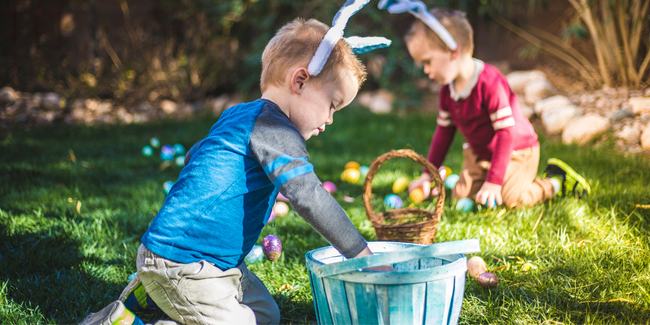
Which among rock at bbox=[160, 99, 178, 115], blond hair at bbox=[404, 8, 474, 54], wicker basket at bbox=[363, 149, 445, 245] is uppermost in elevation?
blond hair at bbox=[404, 8, 474, 54]

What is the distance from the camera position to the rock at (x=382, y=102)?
21.0 feet

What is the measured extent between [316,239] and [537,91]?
13.2ft

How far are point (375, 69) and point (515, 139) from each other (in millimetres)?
4231

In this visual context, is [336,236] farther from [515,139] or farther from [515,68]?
[515,68]

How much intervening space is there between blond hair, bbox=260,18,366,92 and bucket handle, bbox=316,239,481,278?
601mm

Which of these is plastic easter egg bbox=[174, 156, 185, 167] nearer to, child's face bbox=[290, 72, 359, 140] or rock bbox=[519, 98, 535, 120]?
child's face bbox=[290, 72, 359, 140]

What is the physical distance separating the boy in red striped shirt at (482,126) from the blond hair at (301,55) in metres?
1.26

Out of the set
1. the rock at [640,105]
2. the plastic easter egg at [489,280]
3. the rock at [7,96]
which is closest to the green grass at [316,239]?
the plastic easter egg at [489,280]

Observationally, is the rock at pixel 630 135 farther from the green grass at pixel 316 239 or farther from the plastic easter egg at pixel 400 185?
the plastic easter egg at pixel 400 185

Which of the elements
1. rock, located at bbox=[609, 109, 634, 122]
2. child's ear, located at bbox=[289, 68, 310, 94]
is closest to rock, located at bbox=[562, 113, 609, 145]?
rock, located at bbox=[609, 109, 634, 122]

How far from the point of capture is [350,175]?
3.53m

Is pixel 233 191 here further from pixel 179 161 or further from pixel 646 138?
pixel 646 138

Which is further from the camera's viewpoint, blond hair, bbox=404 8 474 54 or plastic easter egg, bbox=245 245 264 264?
blond hair, bbox=404 8 474 54

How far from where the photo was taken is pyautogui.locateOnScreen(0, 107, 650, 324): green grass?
5.60 feet
